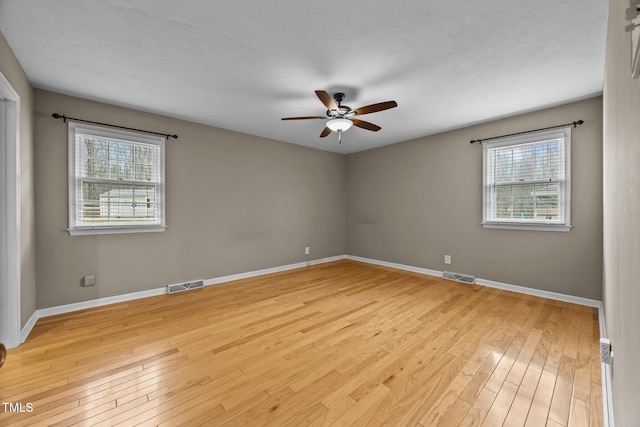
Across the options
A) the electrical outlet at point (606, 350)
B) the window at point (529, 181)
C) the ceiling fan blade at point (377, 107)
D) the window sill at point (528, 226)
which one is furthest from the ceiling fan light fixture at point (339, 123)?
the electrical outlet at point (606, 350)

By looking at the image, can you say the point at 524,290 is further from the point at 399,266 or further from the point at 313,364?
the point at 313,364

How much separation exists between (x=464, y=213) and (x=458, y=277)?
3.38 ft

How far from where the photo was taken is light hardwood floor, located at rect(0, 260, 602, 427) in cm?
163

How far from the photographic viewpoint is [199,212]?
164 inches

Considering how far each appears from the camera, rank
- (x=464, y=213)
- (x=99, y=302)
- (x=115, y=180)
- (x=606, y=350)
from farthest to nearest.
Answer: (x=464, y=213)
(x=115, y=180)
(x=99, y=302)
(x=606, y=350)

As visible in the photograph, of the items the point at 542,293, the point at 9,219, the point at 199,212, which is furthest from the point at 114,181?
the point at 542,293

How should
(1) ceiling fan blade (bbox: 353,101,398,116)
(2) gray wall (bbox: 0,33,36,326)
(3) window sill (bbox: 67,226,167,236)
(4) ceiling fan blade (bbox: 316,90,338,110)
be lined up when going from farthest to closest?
(3) window sill (bbox: 67,226,167,236), (1) ceiling fan blade (bbox: 353,101,398,116), (4) ceiling fan blade (bbox: 316,90,338,110), (2) gray wall (bbox: 0,33,36,326)

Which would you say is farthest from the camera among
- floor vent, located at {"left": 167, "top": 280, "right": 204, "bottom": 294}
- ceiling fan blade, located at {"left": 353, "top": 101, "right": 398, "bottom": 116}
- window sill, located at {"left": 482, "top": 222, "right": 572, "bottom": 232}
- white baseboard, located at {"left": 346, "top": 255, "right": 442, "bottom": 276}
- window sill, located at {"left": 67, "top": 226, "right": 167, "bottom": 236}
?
white baseboard, located at {"left": 346, "top": 255, "right": 442, "bottom": 276}

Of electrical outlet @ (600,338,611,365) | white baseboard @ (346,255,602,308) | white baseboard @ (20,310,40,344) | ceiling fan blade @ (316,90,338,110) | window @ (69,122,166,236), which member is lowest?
white baseboard @ (20,310,40,344)

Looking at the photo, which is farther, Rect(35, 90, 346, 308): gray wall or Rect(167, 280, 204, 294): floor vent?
Rect(167, 280, 204, 294): floor vent

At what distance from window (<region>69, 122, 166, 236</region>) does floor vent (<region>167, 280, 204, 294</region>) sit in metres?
0.85

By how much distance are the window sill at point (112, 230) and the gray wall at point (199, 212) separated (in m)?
0.07

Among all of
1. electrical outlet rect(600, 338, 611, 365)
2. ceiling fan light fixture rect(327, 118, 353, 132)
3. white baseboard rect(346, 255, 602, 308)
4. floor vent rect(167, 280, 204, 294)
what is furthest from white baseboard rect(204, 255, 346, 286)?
electrical outlet rect(600, 338, 611, 365)

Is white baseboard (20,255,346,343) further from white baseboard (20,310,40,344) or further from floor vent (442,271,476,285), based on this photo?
floor vent (442,271,476,285)
